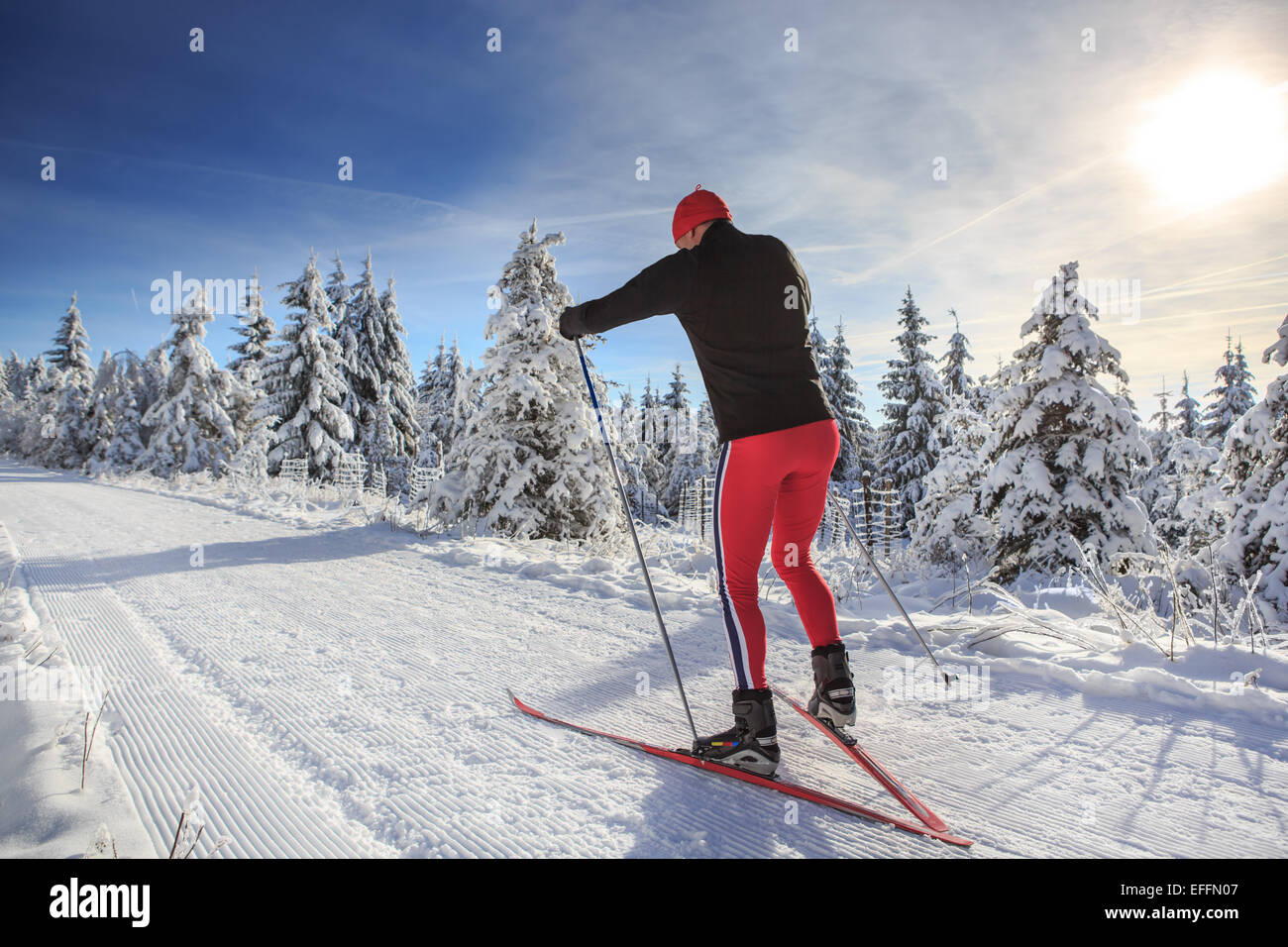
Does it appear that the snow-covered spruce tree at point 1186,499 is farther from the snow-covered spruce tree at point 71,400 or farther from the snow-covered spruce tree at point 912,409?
the snow-covered spruce tree at point 71,400

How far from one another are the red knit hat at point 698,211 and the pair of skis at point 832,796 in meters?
2.09

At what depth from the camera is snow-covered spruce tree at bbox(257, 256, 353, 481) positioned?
23.9 meters

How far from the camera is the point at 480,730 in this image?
99.5 inches

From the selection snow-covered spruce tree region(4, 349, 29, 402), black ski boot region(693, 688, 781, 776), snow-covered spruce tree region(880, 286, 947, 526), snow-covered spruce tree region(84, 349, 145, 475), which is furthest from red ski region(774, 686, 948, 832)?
snow-covered spruce tree region(4, 349, 29, 402)

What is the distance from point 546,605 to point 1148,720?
3486 millimetres

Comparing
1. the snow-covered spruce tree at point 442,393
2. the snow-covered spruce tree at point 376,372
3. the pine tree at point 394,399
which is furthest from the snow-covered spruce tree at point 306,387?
the snow-covered spruce tree at point 442,393

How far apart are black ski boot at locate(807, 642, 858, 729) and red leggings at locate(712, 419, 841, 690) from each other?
6cm

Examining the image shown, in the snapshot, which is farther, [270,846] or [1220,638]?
[1220,638]

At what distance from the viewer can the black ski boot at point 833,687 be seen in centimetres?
243

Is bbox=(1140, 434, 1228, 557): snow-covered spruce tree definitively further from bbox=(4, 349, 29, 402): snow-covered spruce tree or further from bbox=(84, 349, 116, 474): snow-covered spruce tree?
bbox=(4, 349, 29, 402): snow-covered spruce tree

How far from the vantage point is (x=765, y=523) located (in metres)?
2.45

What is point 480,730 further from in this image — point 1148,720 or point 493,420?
point 493,420

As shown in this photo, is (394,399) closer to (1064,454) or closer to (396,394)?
(396,394)
